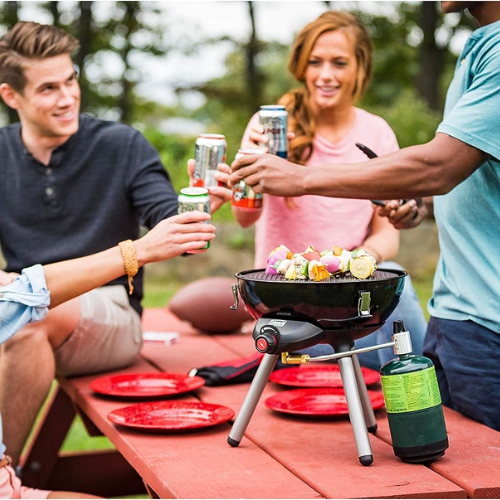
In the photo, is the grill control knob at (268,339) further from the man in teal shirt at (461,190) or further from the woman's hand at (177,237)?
the woman's hand at (177,237)

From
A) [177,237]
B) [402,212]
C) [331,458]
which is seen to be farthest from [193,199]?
[331,458]

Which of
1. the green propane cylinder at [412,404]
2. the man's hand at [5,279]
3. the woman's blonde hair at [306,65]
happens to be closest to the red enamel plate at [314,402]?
the green propane cylinder at [412,404]

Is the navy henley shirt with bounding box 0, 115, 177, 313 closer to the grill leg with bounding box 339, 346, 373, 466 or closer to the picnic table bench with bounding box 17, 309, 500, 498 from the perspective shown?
the picnic table bench with bounding box 17, 309, 500, 498

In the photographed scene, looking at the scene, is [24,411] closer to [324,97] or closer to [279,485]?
[279,485]

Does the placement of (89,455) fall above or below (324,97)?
below

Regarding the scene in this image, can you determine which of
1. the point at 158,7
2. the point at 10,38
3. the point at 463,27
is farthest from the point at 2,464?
the point at 463,27

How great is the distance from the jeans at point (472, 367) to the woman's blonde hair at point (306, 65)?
45.8 inches

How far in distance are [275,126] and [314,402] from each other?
92 centimetres

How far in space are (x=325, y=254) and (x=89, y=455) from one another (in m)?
1.90

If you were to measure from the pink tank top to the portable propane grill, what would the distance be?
1.37 meters

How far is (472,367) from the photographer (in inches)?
93.3

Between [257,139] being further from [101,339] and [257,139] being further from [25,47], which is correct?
[25,47]

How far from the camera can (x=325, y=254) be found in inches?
79.7

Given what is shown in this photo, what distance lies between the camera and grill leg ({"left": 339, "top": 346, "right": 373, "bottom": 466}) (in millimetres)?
1884
